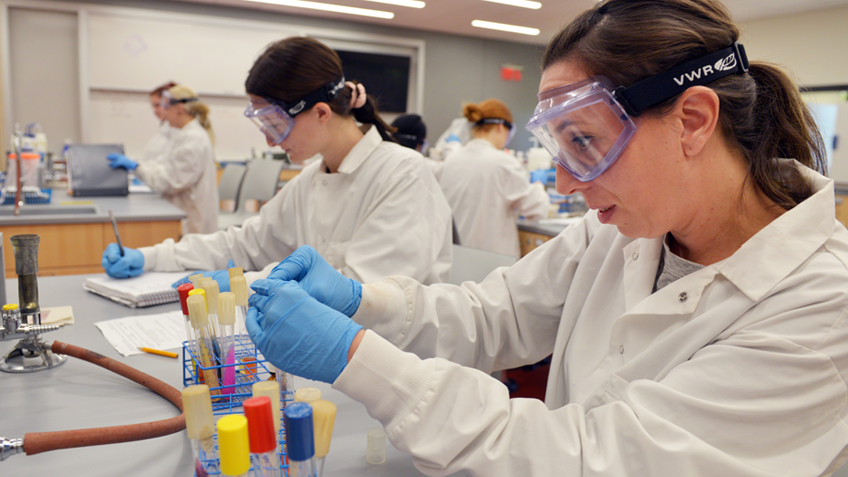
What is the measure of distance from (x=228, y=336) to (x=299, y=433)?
1.26ft

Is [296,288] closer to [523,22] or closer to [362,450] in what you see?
[362,450]

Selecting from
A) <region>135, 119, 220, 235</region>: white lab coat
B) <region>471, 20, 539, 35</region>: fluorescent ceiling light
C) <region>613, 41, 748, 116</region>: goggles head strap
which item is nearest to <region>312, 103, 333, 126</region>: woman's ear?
<region>613, 41, 748, 116</region>: goggles head strap

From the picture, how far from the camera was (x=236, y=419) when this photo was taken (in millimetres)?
541

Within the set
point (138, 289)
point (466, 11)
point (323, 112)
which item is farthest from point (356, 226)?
point (466, 11)

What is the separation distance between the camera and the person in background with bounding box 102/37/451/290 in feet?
5.40

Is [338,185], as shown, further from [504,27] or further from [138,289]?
[504,27]

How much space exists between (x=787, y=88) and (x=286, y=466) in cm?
92

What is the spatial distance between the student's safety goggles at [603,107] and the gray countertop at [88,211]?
2.48 metres

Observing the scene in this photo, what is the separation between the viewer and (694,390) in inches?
27.0

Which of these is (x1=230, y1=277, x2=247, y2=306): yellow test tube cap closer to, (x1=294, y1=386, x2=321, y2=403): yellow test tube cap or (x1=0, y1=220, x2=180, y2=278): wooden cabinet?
(x1=294, y1=386, x2=321, y2=403): yellow test tube cap

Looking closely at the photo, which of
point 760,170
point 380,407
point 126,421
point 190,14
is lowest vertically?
point 126,421

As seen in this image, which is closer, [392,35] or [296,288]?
[296,288]

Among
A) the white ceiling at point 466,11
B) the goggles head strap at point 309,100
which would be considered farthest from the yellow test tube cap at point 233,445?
the white ceiling at point 466,11

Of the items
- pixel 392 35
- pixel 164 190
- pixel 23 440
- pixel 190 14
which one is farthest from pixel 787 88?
pixel 392 35
